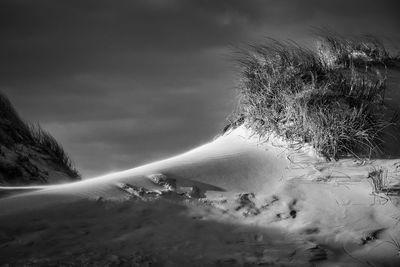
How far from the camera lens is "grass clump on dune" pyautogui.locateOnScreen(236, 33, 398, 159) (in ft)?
15.0

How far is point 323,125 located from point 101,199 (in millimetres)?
2407

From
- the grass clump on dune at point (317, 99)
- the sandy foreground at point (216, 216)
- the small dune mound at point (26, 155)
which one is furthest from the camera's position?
the small dune mound at point (26, 155)

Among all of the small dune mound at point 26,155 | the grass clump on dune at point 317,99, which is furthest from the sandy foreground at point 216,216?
the small dune mound at point 26,155

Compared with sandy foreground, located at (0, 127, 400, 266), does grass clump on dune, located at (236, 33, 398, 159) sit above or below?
above

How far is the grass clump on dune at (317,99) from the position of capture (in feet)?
15.0

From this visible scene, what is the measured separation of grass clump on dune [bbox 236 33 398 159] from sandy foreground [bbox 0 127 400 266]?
258 mm

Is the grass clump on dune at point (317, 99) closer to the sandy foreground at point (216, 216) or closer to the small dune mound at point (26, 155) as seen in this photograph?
the sandy foreground at point (216, 216)

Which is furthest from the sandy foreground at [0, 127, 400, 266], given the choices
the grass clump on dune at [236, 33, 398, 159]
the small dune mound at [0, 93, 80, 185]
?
the small dune mound at [0, 93, 80, 185]

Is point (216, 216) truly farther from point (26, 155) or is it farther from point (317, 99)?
point (26, 155)

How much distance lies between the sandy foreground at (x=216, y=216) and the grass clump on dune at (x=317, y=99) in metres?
0.26

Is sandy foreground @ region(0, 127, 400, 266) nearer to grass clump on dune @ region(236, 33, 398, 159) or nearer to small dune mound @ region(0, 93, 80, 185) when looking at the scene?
grass clump on dune @ region(236, 33, 398, 159)

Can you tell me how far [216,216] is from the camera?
358 centimetres

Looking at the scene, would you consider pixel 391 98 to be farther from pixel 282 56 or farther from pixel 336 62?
pixel 282 56

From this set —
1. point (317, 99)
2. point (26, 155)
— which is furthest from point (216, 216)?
point (26, 155)
